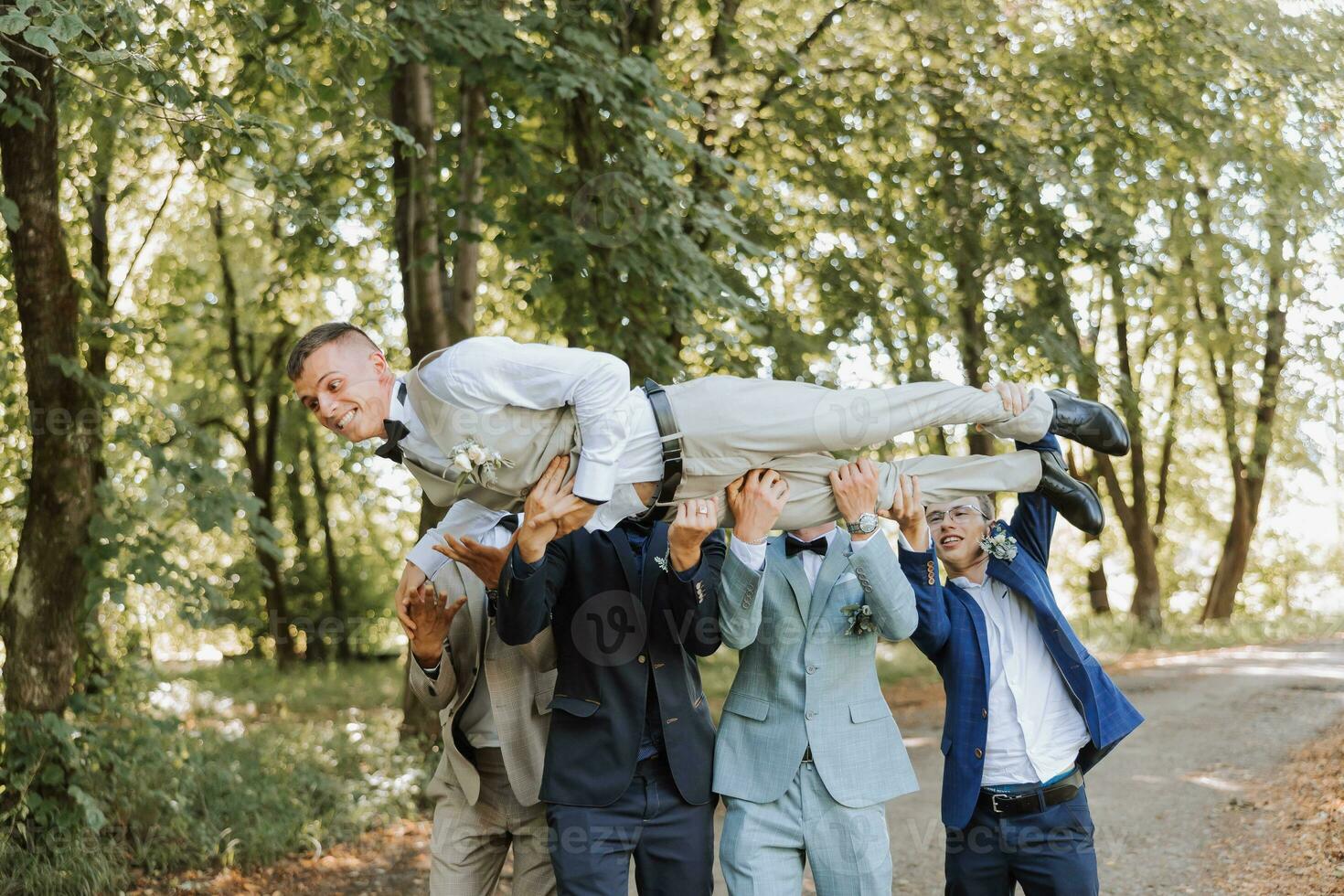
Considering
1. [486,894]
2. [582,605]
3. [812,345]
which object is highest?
[812,345]

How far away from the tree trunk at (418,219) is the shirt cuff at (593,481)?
17.6ft

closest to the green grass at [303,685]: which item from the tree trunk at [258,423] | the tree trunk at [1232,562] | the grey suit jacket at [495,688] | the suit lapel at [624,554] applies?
the tree trunk at [258,423]

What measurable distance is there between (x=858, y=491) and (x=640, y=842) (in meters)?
1.25

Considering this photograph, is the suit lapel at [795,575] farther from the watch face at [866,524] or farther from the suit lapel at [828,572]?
the watch face at [866,524]

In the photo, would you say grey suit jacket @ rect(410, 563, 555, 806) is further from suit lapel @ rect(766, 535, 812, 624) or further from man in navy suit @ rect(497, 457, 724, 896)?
suit lapel @ rect(766, 535, 812, 624)

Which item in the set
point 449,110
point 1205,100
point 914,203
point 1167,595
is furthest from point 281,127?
point 1167,595

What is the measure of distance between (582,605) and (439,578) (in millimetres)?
578

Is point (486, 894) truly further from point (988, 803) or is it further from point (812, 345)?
point (812, 345)

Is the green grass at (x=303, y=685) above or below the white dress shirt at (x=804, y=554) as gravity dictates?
below

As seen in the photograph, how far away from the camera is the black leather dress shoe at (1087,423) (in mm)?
3998

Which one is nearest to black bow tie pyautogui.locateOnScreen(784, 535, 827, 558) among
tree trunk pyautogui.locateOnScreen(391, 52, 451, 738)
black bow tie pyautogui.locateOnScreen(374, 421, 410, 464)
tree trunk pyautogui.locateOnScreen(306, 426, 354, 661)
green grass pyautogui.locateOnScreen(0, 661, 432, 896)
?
black bow tie pyautogui.locateOnScreen(374, 421, 410, 464)

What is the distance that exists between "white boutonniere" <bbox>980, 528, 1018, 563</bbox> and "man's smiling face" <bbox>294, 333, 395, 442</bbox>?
2.02 m

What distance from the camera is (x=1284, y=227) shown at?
11234 mm

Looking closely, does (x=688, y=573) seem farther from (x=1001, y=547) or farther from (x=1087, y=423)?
(x=1087, y=423)
